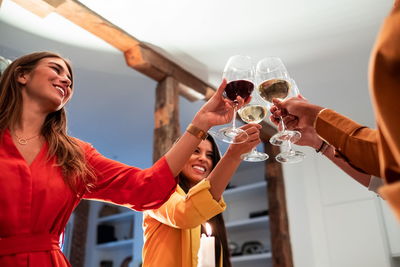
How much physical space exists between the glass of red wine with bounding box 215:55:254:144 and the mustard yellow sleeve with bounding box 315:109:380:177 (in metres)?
0.42

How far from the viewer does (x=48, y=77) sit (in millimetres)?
1161

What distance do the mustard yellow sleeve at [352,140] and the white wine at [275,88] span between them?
38cm

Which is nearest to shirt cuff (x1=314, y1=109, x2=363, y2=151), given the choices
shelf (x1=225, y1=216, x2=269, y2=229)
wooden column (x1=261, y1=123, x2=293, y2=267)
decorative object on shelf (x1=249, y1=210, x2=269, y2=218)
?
wooden column (x1=261, y1=123, x2=293, y2=267)

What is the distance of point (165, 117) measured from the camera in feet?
8.56

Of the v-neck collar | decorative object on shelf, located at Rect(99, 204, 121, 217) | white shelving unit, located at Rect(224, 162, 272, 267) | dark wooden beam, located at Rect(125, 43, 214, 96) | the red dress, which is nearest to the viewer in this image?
the red dress

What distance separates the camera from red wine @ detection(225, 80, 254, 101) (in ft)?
3.73

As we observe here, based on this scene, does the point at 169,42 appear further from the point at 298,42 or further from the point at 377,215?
the point at 377,215

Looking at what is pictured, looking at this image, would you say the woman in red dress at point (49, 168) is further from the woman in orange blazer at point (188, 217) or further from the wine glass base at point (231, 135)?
the woman in orange blazer at point (188, 217)

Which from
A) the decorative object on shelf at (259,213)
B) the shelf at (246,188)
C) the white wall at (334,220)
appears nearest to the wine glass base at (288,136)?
the white wall at (334,220)

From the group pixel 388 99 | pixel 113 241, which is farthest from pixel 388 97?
pixel 113 241

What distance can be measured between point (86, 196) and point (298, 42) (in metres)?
2.10

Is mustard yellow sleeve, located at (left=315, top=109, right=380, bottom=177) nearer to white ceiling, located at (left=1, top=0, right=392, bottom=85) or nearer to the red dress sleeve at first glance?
the red dress sleeve

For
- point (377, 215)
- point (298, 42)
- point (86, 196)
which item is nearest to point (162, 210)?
point (86, 196)

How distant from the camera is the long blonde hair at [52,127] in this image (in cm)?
104
